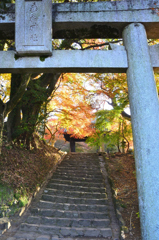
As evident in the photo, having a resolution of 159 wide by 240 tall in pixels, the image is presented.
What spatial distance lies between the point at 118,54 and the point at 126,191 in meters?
5.82

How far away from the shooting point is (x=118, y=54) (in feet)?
12.2

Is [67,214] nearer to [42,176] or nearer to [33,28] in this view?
[42,176]

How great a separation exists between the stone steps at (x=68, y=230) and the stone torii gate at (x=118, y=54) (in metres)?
2.23

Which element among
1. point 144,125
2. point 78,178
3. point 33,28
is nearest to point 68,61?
point 33,28

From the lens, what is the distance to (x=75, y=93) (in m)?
11.4

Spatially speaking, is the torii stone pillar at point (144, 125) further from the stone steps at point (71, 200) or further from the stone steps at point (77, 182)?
the stone steps at point (77, 182)

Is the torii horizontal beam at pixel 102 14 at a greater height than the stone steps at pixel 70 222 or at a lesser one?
greater

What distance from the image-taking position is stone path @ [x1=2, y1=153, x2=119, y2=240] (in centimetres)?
497

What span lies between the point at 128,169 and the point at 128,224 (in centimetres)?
547

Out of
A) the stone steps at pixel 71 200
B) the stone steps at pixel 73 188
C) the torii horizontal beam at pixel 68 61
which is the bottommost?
the stone steps at pixel 71 200

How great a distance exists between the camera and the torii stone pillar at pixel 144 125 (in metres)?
3.12

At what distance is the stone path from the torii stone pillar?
224 cm

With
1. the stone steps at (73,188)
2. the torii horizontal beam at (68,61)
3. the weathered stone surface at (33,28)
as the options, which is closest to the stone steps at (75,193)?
the stone steps at (73,188)

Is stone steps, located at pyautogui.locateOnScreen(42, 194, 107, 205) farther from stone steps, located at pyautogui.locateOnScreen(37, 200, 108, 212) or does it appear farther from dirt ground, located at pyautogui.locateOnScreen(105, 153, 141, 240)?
dirt ground, located at pyautogui.locateOnScreen(105, 153, 141, 240)
